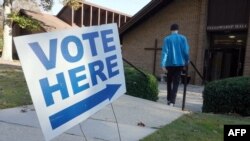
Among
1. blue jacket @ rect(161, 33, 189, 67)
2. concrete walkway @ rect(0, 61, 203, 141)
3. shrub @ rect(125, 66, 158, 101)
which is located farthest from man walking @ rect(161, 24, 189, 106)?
shrub @ rect(125, 66, 158, 101)

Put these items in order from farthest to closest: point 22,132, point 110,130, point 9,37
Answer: point 9,37, point 110,130, point 22,132

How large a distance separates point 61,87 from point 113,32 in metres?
1.16

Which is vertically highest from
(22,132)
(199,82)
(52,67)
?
(52,67)

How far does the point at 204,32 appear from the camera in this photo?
18562mm

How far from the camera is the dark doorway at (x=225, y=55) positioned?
17.6m

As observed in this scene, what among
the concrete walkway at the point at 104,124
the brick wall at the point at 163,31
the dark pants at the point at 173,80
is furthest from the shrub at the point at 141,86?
the brick wall at the point at 163,31

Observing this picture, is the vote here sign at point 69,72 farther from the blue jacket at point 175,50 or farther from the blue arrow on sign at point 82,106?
the blue jacket at point 175,50

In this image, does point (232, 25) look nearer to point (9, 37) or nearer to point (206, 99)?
point (206, 99)

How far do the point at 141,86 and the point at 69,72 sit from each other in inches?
233

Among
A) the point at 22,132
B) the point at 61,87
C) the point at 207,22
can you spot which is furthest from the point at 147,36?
the point at 61,87

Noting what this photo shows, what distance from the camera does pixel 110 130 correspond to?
5.07 m

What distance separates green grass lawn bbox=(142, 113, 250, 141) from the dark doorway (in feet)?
38.8

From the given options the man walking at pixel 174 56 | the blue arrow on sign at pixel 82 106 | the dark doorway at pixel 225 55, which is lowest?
the dark doorway at pixel 225 55

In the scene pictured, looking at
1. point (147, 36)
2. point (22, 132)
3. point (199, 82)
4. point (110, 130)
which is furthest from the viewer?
point (147, 36)
